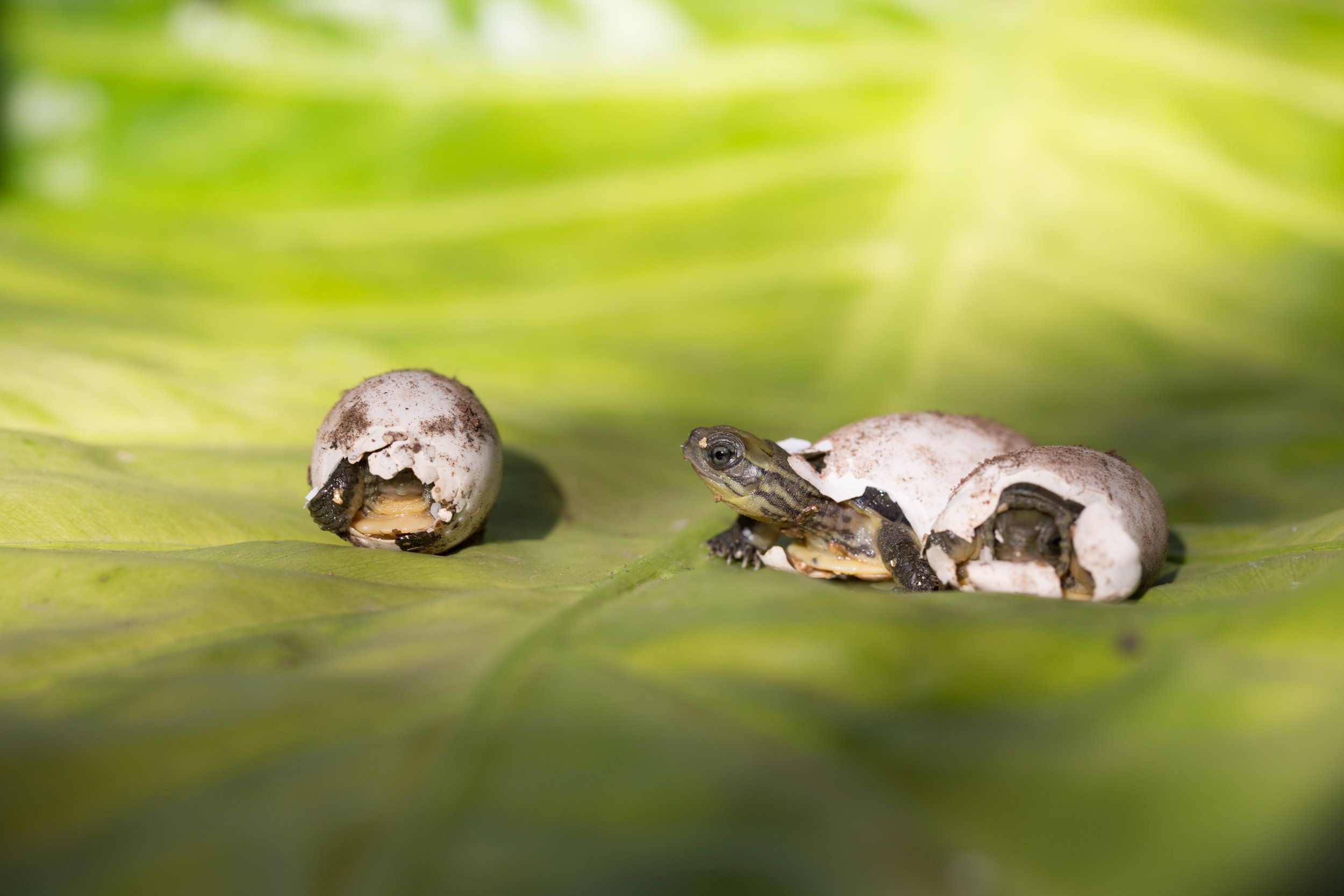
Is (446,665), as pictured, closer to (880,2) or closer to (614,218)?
(614,218)

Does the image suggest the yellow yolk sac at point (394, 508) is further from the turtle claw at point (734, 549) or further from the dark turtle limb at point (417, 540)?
the turtle claw at point (734, 549)

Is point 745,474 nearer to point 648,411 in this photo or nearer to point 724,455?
point 724,455

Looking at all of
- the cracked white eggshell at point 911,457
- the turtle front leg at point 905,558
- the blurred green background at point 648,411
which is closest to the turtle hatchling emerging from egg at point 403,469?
the blurred green background at point 648,411

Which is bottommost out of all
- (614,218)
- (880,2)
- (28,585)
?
(28,585)

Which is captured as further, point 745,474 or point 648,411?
point 648,411

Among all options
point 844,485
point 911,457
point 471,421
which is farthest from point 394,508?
point 911,457

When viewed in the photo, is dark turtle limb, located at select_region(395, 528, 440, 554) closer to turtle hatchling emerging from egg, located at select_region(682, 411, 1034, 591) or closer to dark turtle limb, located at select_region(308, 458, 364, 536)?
dark turtle limb, located at select_region(308, 458, 364, 536)

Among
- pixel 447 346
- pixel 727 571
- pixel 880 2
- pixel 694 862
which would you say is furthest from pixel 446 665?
pixel 880 2
